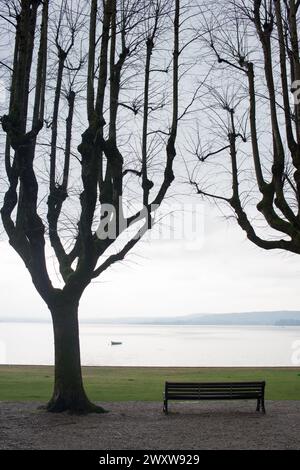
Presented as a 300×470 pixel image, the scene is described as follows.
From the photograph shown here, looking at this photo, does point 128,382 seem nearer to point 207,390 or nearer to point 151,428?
point 207,390

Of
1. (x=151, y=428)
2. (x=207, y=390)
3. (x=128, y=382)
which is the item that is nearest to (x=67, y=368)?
(x=151, y=428)

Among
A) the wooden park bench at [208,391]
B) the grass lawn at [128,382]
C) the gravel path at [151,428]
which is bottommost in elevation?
the gravel path at [151,428]

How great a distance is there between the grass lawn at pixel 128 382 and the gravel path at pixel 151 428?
2794 millimetres

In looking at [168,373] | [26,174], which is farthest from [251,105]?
[168,373]

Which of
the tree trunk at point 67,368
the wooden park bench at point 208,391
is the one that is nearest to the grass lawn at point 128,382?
the tree trunk at point 67,368

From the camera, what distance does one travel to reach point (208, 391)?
631 inches

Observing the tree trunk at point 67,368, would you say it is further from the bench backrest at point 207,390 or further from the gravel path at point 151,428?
the bench backrest at point 207,390

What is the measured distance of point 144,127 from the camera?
17938mm

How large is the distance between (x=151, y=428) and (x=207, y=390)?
2844 mm

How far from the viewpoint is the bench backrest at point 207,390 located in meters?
15.9

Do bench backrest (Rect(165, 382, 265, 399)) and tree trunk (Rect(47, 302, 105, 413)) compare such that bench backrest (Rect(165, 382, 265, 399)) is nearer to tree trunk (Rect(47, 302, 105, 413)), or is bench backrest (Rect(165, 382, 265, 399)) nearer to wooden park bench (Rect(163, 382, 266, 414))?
wooden park bench (Rect(163, 382, 266, 414))
